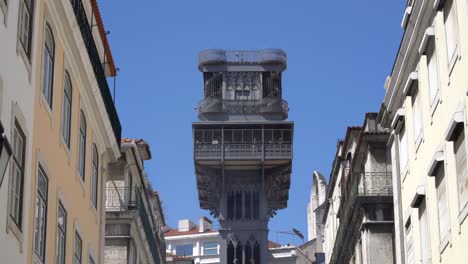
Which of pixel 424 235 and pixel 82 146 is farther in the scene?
pixel 82 146

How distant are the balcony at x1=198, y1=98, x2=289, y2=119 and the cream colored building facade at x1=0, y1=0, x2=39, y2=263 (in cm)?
11308

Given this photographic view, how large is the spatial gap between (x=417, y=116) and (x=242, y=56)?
4552 inches

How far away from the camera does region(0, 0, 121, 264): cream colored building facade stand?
20688mm

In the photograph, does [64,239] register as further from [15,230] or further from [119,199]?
[119,199]

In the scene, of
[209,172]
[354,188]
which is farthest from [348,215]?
[209,172]

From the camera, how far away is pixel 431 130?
2514 cm

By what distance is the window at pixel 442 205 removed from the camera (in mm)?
23391

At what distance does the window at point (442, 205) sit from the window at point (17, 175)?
7401mm

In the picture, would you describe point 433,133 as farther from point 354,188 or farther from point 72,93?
point 354,188

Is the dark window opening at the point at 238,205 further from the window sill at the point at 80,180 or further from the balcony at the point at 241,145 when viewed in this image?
the window sill at the point at 80,180

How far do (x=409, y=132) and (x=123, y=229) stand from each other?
647 inches

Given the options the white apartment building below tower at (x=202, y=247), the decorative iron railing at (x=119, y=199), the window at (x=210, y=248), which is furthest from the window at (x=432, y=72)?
the window at (x=210, y=248)

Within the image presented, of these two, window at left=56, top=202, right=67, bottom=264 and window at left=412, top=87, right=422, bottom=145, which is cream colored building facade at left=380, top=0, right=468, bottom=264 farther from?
window at left=56, top=202, right=67, bottom=264

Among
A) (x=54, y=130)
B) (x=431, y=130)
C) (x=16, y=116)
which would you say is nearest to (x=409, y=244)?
(x=431, y=130)
